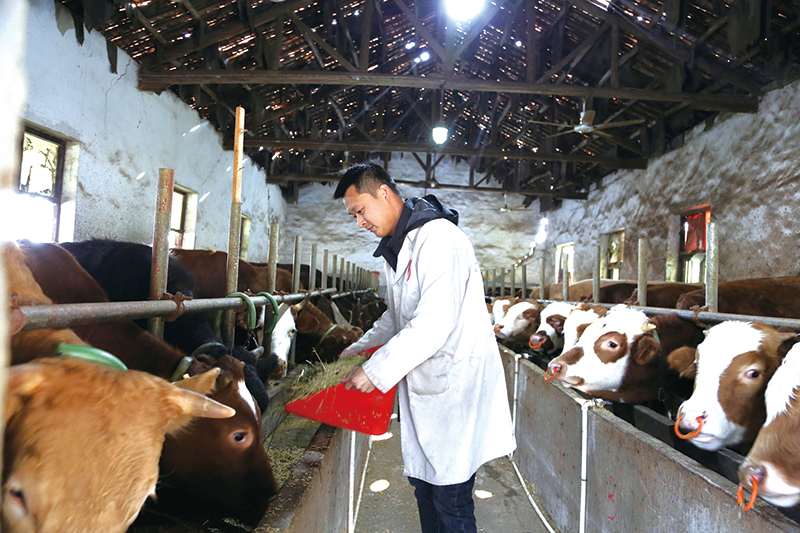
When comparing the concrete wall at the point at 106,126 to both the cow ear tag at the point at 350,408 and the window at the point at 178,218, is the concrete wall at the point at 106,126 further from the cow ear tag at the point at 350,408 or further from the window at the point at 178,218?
the cow ear tag at the point at 350,408

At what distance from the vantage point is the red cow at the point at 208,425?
1.51 metres

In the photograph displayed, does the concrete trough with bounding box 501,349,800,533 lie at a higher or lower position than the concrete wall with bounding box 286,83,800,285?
lower

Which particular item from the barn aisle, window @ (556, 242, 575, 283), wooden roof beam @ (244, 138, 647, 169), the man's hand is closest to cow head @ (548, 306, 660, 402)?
the barn aisle

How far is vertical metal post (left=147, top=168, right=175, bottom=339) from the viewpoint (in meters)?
2.10

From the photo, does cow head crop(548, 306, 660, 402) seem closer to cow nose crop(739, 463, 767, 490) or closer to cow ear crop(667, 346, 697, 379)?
cow ear crop(667, 346, 697, 379)

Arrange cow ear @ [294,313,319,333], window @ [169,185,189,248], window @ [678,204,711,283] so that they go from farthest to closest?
window @ [678,204,711,283] → window @ [169,185,189,248] → cow ear @ [294,313,319,333]

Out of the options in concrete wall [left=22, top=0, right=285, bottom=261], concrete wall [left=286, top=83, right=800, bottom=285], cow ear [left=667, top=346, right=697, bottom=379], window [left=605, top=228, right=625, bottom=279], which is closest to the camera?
cow ear [left=667, top=346, right=697, bottom=379]

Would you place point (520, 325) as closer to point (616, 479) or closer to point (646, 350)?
point (646, 350)

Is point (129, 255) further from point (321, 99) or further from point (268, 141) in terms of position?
point (321, 99)

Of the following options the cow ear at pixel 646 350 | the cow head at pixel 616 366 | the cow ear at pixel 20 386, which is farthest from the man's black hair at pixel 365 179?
the cow ear at pixel 646 350

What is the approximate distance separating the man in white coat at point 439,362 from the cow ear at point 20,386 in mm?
957

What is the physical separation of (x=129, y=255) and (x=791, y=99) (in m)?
8.35

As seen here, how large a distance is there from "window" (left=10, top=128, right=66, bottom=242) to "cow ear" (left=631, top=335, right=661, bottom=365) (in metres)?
5.53

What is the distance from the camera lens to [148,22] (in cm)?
573
